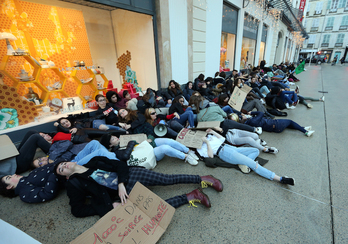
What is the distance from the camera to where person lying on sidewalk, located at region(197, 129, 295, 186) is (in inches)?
84.4

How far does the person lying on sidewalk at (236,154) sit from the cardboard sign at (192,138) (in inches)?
3.4

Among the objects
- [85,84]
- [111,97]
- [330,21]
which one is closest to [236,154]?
[111,97]

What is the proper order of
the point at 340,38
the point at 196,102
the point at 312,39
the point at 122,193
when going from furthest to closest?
the point at 312,39 → the point at 340,38 → the point at 196,102 → the point at 122,193

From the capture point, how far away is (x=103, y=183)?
5.75 feet

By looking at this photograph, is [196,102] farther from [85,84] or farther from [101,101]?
[85,84]

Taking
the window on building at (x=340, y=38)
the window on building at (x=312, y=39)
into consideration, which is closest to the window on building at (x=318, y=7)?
the window on building at (x=312, y=39)

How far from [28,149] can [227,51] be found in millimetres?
9931

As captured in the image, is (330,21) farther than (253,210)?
Yes

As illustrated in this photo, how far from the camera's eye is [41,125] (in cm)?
345

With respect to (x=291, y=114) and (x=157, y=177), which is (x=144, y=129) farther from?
(x=291, y=114)

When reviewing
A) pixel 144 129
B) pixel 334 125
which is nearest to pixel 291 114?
pixel 334 125

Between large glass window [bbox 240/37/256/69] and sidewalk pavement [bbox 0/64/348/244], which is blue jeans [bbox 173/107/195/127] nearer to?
sidewalk pavement [bbox 0/64/348/244]

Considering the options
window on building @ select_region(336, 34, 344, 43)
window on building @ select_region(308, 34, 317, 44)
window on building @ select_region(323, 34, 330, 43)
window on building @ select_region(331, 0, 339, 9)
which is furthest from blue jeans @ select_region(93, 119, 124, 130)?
window on building @ select_region(308, 34, 317, 44)

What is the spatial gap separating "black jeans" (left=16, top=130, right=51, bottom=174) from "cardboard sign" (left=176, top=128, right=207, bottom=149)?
245cm
